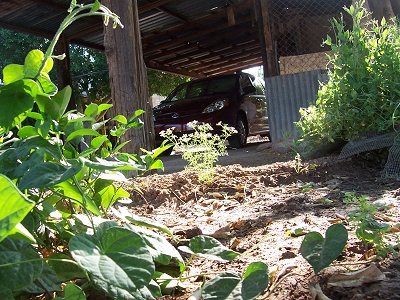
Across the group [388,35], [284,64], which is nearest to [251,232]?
[388,35]

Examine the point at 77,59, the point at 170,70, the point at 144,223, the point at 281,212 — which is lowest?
the point at 281,212

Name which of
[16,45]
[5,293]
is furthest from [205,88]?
[16,45]

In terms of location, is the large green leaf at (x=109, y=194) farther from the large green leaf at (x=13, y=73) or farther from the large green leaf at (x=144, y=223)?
the large green leaf at (x=13, y=73)

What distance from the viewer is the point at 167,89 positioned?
2098 centimetres

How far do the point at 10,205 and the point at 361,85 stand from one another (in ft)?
11.2

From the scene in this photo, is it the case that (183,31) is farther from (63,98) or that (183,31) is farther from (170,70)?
(63,98)

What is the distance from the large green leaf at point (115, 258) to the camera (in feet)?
2.72

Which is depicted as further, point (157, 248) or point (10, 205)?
point (157, 248)

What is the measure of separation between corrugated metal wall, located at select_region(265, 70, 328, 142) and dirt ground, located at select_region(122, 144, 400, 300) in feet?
13.4

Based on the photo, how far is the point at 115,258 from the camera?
2.95ft

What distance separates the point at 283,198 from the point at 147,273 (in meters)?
2.05

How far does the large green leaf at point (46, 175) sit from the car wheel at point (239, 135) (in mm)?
8480

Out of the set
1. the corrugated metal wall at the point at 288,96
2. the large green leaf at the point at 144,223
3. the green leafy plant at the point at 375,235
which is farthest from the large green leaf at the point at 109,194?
the corrugated metal wall at the point at 288,96

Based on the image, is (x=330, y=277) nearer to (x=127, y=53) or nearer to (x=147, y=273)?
(x=147, y=273)
